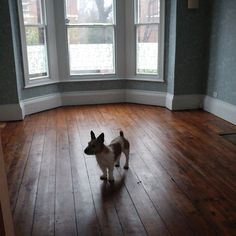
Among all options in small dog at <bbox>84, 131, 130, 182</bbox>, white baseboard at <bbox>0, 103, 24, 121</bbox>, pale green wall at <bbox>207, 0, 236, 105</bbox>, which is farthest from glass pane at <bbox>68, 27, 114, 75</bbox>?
small dog at <bbox>84, 131, 130, 182</bbox>

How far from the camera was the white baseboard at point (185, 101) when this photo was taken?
5141 mm

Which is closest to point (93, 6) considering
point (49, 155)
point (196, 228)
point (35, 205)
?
point (49, 155)

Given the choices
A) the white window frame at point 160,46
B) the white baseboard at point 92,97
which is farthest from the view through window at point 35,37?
the white window frame at point 160,46

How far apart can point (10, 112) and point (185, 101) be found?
2843 millimetres

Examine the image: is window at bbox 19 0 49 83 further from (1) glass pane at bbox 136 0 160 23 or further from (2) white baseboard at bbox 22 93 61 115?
(1) glass pane at bbox 136 0 160 23

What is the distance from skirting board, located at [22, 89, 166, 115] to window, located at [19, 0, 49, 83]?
0.45 metres

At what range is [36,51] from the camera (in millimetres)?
5133

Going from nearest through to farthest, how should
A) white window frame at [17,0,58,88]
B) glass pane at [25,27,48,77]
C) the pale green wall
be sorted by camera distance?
the pale green wall < white window frame at [17,0,58,88] < glass pane at [25,27,48,77]

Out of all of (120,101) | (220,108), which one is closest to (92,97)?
(120,101)

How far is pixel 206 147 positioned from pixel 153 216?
1552mm

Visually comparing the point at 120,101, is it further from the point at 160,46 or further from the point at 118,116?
the point at 160,46

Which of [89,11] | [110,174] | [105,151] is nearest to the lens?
[105,151]

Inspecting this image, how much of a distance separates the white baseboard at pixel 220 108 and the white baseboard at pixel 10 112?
9.83ft

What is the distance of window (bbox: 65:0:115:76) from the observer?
5.35m
